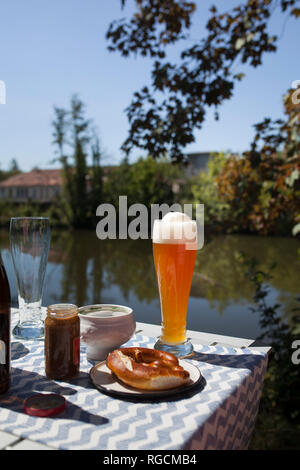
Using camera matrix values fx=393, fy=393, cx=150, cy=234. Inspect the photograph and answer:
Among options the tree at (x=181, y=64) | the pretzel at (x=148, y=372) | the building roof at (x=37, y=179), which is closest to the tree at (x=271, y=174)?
the tree at (x=181, y=64)

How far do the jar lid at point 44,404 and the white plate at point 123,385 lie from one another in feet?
0.28

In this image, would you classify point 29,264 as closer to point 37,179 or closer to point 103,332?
point 103,332

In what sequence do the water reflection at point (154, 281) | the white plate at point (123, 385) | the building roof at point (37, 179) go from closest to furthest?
1. the white plate at point (123, 385)
2. the water reflection at point (154, 281)
3. the building roof at point (37, 179)

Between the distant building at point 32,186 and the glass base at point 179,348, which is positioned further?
the distant building at point 32,186

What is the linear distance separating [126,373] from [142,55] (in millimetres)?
A: 2654

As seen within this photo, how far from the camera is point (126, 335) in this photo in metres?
0.88

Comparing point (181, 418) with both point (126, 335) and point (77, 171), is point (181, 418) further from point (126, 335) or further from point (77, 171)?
point (77, 171)

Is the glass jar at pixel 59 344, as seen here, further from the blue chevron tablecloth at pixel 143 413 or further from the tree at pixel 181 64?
the tree at pixel 181 64

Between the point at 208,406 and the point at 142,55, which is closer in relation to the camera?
the point at 208,406

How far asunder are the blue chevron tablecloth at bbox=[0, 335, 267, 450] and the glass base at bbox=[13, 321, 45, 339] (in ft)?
0.46

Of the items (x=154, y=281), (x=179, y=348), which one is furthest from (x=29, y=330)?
(x=154, y=281)

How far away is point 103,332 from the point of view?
2.79 ft

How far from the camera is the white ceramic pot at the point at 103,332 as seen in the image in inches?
33.3

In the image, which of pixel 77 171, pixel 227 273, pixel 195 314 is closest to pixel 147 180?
pixel 77 171
